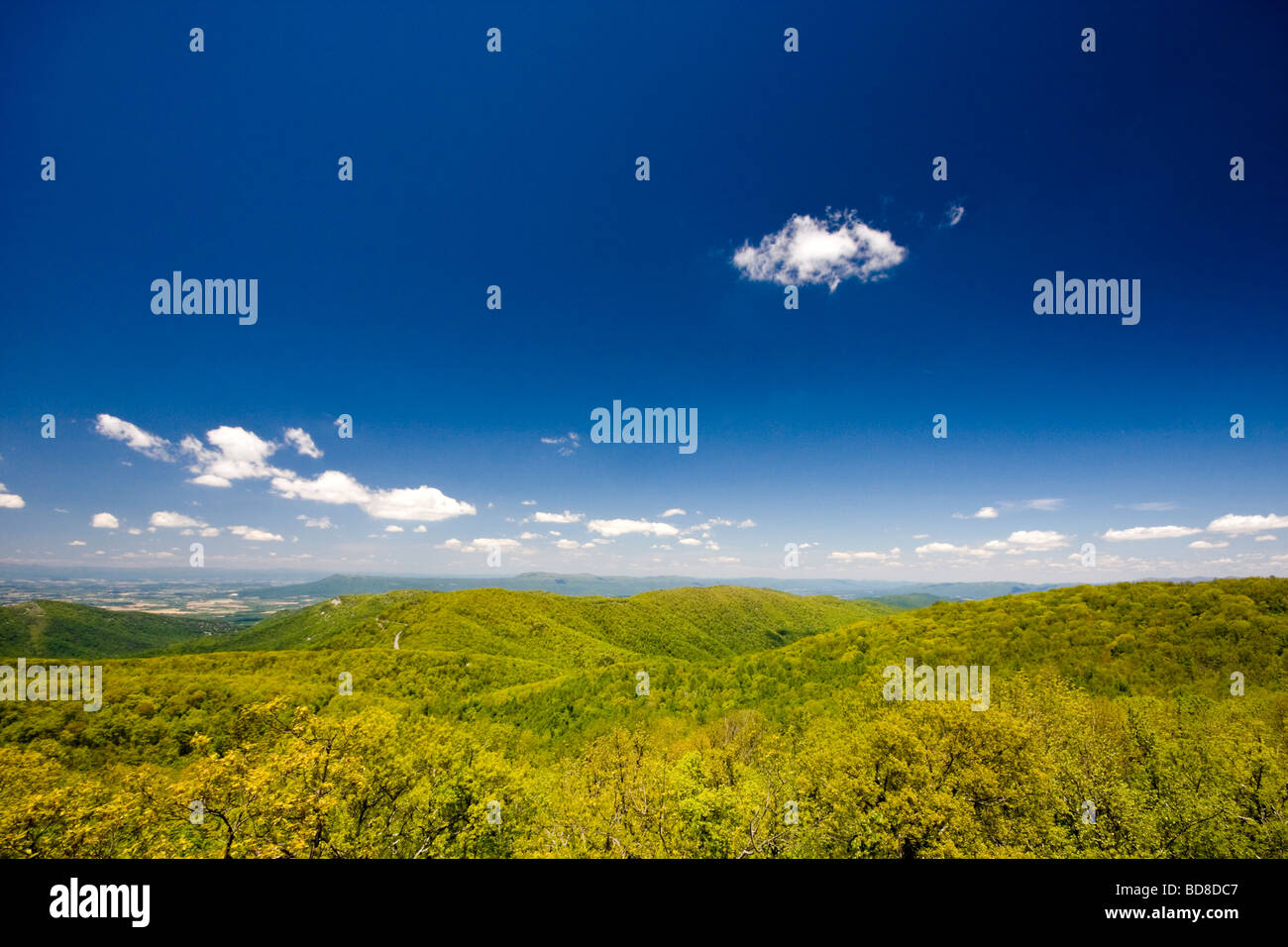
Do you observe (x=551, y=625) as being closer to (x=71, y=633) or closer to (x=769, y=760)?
(x=769, y=760)

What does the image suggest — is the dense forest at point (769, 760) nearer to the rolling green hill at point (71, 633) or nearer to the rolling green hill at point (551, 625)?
the rolling green hill at point (551, 625)

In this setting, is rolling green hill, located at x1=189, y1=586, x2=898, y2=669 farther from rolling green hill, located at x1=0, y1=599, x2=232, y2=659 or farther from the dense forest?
the dense forest

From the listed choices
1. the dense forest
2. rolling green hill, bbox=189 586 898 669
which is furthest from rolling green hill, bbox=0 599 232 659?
the dense forest

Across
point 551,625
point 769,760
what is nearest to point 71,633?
point 551,625

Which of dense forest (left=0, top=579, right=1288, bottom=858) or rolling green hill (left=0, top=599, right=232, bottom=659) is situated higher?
dense forest (left=0, top=579, right=1288, bottom=858)
